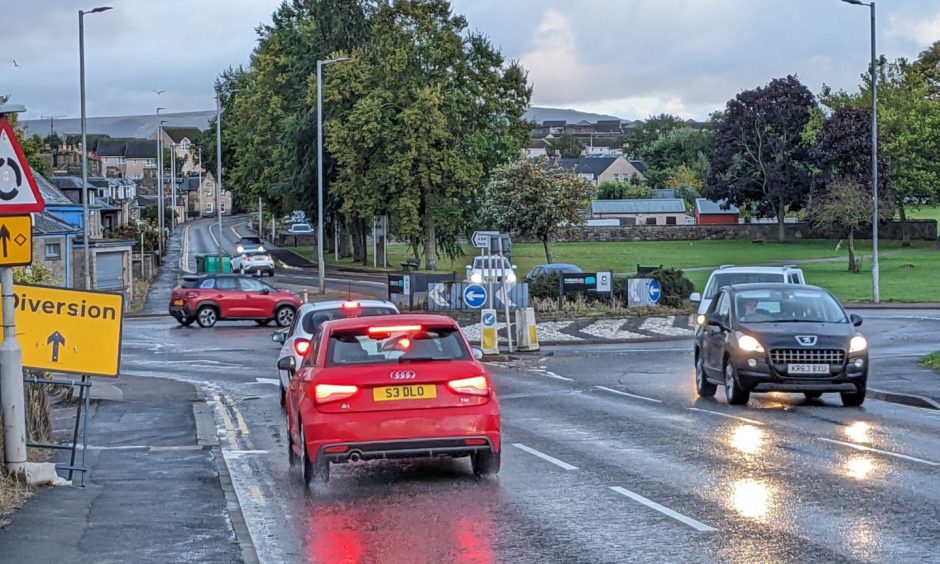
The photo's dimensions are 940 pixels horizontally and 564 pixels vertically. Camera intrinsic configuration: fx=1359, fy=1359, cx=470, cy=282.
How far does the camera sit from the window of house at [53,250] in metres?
50.8

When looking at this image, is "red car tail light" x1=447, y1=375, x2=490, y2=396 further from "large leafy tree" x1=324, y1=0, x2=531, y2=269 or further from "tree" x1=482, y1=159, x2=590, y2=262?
"large leafy tree" x1=324, y1=0, x2=531, y2=269

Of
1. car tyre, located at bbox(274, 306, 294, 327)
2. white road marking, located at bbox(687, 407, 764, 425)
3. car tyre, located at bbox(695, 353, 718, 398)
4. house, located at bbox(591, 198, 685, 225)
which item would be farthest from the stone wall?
white road marking, located at bbox(687, 407, 764, 425)

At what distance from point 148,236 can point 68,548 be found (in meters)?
76.5

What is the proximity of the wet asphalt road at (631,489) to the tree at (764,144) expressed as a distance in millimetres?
82571

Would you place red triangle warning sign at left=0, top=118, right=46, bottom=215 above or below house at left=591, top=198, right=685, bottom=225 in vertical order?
below

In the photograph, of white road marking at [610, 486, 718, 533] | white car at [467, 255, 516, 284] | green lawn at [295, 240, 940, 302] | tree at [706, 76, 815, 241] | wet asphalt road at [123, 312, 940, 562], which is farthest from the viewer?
tree at [706, 76, 815, 241]

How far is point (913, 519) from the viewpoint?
33.4 ft

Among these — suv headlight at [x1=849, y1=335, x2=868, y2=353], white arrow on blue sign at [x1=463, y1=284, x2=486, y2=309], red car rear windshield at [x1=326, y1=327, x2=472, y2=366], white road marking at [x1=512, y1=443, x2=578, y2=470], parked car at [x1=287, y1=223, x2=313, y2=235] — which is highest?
parked car at [x1=287, y1=223, x2=313, y2=235]

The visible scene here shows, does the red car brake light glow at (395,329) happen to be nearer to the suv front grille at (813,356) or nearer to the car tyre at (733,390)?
the suv front grille at (813,356)

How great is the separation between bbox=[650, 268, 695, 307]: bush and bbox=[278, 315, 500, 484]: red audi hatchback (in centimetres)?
3381

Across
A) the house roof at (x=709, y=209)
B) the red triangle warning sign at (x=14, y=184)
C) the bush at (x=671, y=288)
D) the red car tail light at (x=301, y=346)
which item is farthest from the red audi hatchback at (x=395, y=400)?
the house roof at (x=709, y=209)

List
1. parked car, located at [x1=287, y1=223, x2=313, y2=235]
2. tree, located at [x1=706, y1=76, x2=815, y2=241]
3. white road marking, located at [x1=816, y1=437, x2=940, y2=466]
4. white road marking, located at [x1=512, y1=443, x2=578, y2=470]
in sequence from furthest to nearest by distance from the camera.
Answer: parked car, located at [x1=287, y1=223, x2=313, y2=235] → tree, located at [x1=706, y1=76, x2=815, y2=241] → white road marking, located at [x1=512, y1=443, x2=578, y2=470] → white road marking, located at [x1=816, y1=437, x2=940, y2=466]

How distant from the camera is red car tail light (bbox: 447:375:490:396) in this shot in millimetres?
12148

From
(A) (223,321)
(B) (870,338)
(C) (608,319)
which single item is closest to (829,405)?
(B) (870,338)
